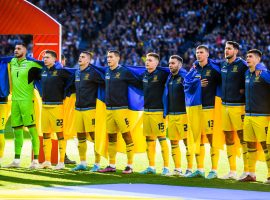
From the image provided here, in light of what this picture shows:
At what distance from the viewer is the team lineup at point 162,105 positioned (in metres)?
13.0

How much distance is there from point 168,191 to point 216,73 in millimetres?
2691

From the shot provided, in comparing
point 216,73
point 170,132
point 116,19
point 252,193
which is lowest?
point 252,193

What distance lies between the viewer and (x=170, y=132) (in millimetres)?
13898

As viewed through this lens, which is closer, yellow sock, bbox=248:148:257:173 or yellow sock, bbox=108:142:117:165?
yellow sock, bbox=248:148:257:173

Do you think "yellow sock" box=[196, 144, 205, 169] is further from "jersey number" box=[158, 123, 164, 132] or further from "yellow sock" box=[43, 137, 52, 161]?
"yellow sock" box=[43, 137, 52, 161]

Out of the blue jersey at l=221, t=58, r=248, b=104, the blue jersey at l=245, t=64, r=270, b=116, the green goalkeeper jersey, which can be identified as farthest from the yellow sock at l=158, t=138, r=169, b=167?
the green goalkeeper jersey

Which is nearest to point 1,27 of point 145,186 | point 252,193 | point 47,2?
point 145,186

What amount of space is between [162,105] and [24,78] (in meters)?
2.76

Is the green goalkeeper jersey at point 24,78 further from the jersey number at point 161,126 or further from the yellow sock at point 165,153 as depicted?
the yellow sock at point 165,153

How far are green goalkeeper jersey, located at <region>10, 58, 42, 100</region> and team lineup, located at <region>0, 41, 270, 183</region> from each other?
2 centimetres

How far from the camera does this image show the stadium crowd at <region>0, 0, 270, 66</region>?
31.8m

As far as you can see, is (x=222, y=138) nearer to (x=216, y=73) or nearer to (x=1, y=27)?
(x=216, y=73)

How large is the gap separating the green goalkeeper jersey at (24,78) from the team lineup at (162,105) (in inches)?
0.7

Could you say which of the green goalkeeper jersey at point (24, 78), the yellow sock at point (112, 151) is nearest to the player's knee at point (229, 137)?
the yellow sock at point (112, 151)
